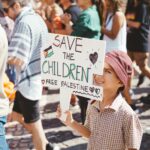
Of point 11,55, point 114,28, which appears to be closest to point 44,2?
point 114,28

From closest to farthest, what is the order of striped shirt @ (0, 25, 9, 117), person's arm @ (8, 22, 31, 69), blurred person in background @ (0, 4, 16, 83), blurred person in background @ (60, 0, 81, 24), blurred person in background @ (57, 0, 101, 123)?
striped shirt @ (0, 25, 9, 117)
person's arm @ (8, 22, 31, 69)
blurred person in background @ (0, 4, 16, 83)
blurred person in background @ (57, 0, 101, 123)
blurred person in background @ (60, 0, 81, 24)

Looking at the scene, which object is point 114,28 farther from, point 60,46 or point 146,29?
point 60,46

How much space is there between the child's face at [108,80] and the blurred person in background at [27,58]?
1.21m

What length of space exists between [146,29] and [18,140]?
98.6 inches

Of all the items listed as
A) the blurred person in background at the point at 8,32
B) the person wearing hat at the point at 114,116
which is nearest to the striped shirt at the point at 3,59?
the person wearing hat at the point at 114,116

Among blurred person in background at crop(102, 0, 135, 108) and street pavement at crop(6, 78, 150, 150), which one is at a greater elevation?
blurred person in background at crop(102, 0, 135, 108)

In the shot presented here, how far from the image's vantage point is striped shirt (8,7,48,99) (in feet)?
13.7

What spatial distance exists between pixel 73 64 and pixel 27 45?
1.23 m

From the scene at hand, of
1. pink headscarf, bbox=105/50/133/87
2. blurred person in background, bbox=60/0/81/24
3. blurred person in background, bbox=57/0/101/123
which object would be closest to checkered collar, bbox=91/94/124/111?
pink headscarf, bbox=105/50/133/87

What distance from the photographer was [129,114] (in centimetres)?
288

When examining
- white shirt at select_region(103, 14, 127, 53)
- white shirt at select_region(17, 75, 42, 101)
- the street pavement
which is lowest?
the street pavement

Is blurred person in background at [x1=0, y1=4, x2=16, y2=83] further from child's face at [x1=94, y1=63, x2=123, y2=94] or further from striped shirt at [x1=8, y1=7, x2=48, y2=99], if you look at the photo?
child's face at [x1=94, y1=63, x2=123, y2=94]

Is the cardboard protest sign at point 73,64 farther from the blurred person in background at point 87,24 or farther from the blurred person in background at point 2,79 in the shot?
the blurred person in background at point 87,24

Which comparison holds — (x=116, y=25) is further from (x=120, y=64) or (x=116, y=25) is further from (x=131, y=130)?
(x=131, y=130)
